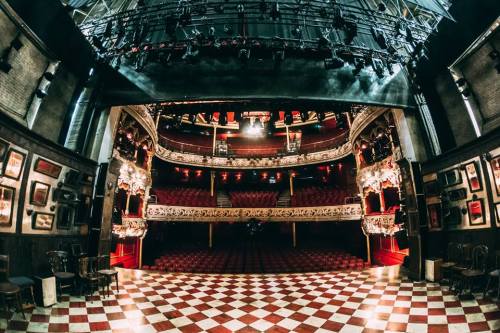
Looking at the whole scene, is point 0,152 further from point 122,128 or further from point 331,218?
point 331,218

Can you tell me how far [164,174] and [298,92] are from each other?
42.2 feet

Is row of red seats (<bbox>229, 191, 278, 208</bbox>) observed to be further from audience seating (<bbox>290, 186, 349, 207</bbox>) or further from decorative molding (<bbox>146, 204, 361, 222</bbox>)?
audience seating (<bbox>290, 186, 349, 207</bbox>)

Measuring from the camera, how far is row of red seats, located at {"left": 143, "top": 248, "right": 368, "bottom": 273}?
8961 millimetres

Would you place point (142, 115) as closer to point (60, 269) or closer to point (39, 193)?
point (39, 193)

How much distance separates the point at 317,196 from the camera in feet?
49.9

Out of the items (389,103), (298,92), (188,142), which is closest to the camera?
(298,92)

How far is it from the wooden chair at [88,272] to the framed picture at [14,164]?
2189 mm

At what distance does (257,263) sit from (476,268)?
6811mm

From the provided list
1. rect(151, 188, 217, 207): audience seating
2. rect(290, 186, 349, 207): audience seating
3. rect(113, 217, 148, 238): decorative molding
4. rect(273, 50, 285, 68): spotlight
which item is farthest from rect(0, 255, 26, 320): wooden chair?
rect(290, 186, 349, 207): audience seating

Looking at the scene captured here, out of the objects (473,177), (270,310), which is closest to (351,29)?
(473,177)

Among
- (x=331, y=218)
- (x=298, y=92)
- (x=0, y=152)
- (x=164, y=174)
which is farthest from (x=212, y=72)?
(x=164, y=174)

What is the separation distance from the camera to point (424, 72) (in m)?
6.26

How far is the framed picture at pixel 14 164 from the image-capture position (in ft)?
13.0

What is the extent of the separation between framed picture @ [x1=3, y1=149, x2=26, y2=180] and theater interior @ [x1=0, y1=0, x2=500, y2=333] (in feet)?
0.07
